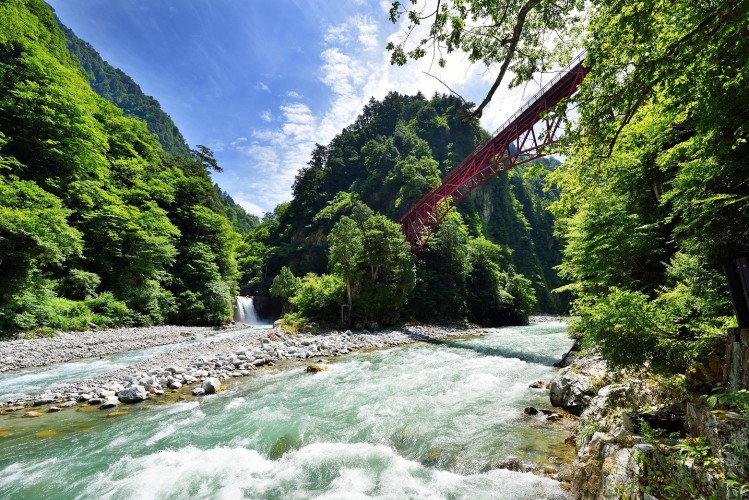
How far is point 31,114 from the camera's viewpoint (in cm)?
1642

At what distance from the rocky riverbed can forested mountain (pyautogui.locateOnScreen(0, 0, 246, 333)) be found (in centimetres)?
228

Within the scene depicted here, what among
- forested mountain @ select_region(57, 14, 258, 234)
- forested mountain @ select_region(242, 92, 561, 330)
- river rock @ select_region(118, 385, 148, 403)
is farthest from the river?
forested mountain @ select_region(57, 14, 258, 234)

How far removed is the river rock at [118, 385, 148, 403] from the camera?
6.81 meters

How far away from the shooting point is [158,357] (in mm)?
10859

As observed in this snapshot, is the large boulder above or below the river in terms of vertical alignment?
above

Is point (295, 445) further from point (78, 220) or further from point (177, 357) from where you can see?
point (78, 220)

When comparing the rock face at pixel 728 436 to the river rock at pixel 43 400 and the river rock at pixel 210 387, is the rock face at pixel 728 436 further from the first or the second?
the river rock at pixel 43 400

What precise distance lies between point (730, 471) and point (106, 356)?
51.2ft

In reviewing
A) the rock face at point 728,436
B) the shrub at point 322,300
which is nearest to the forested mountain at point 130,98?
the shrub at point 322,300

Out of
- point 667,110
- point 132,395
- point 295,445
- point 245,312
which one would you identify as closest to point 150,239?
point 245,312

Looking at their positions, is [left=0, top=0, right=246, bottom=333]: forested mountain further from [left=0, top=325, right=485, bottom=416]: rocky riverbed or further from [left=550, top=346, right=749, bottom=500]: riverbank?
[left=550, top=346, right=749, bottom=500]: riverbank

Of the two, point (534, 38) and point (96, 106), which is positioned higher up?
point (96, 106)

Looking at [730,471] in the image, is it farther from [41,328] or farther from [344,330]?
[41,328]

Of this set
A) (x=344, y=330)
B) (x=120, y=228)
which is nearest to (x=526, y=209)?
(x=344, y=330)
